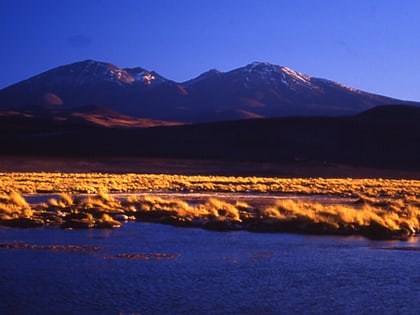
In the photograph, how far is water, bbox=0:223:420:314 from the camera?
492 inches

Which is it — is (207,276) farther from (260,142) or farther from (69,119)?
(69,119)

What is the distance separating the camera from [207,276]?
14812 mm

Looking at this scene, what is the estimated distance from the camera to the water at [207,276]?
41.0 ft

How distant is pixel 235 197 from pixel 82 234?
16.8 metres

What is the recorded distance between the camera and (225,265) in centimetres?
1611

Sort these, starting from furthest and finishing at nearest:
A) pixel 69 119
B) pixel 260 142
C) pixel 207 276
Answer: pixel 69 119
pixel 260 142
pixel 207 276

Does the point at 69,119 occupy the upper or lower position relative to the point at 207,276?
upper

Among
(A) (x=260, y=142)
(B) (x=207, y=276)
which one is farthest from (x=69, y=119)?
(B) (x=207, y=276)

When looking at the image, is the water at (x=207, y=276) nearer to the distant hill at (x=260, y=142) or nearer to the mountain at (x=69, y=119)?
the distant hill at (x=260, y=142)

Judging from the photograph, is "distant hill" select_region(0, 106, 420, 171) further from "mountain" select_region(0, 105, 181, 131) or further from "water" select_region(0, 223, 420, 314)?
"water" select_region(0, 223, 420, 314)

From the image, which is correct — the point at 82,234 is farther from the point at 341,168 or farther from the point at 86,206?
the point at 341,168

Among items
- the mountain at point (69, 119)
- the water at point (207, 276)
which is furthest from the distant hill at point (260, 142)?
the water at point (207, 276)

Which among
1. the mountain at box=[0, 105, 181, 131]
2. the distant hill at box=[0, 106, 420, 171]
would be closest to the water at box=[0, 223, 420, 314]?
the distant hill at box=[0, 106, 420, 171]

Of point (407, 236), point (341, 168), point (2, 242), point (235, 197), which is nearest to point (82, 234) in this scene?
point (2, 242)
